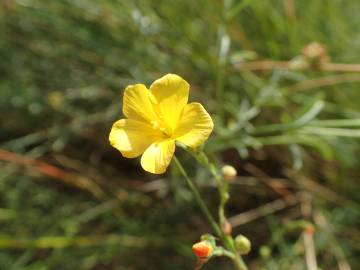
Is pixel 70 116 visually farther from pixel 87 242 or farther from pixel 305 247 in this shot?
pixel 305 247

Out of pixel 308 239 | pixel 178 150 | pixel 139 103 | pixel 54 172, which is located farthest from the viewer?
pixel 178 150

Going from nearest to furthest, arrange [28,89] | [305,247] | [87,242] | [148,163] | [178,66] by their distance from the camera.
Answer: [148,163]
[305,247]
[87,242]
[178,66]
[28,89]

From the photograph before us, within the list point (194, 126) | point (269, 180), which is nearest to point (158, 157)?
point (194, 126)

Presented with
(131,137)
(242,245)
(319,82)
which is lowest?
(242,245)

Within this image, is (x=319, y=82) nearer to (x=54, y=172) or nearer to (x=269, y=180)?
(x=269, y=180)

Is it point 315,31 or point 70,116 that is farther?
point 70,116

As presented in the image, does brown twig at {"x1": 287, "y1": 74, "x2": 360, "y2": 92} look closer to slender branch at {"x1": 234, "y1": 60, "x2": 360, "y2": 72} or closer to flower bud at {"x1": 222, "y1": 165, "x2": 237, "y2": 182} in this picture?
slender branch at {"x1": 234, "y1": 60, "x2": 360, "y2": 72}

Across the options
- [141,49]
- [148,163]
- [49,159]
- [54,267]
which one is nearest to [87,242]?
[54,267]
